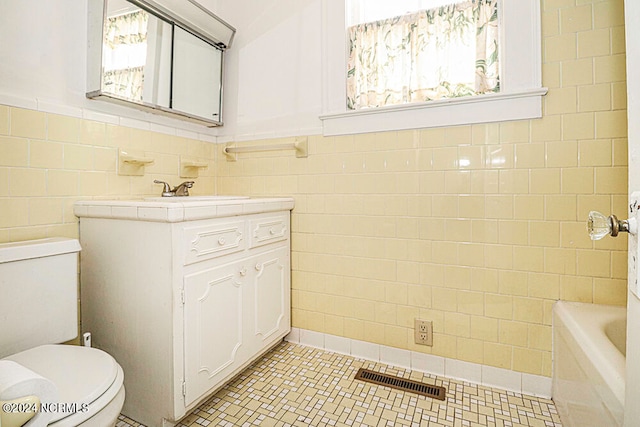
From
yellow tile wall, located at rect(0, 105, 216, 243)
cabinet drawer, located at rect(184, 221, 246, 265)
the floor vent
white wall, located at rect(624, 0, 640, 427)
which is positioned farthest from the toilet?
white wall, located at rect(624, 0, 640, 427)

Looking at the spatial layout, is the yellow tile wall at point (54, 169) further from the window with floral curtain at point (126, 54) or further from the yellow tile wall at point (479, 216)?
the window with floral curtain at point (126, 54)

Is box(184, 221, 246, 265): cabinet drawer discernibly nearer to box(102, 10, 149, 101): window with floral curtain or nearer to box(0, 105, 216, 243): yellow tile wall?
box(0, 105, 216, 243): yellow tile wall

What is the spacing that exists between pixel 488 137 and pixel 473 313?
2.88 ft

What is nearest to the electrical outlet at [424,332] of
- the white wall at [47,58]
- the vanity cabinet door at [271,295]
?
the vanity cabinet door at [271,295]

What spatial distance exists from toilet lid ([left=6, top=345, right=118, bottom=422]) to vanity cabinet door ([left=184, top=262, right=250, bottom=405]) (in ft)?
1.02

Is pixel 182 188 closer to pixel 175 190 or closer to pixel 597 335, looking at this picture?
pixel 175 190

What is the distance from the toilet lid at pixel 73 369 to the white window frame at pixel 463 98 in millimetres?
1539

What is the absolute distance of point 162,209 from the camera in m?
1.25

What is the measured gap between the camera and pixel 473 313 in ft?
5.48

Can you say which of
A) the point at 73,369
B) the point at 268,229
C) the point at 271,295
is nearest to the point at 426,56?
the point at 268,229

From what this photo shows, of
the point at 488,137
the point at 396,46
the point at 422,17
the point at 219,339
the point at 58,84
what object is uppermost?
the point at 422,17

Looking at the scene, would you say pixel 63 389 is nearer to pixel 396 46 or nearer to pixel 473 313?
pixel 473 313

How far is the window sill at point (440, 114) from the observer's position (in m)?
1.54

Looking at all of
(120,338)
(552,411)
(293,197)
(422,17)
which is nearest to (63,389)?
(120,338)
